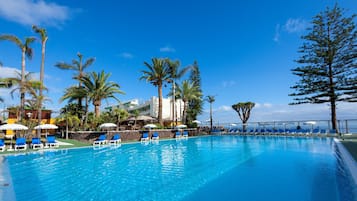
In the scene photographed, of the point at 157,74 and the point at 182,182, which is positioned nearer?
the point at 182,182

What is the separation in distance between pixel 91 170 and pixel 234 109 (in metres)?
29.7

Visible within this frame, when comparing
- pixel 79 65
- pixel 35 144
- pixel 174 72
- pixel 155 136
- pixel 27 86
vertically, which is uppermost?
pixel 79 65

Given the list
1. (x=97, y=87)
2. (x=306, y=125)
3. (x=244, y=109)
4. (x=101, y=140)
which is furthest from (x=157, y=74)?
(x=306, y=125)

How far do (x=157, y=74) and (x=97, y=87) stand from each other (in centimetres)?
680

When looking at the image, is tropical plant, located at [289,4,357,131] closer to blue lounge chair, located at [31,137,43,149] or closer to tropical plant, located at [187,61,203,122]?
tropical plant, located at [187,61,203,122]

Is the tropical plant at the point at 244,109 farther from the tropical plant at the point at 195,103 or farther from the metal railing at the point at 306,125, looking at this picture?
the tropical plant at the point at 195,103

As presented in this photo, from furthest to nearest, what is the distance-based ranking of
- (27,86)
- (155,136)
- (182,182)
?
(155,136), (27,86), (182,182)

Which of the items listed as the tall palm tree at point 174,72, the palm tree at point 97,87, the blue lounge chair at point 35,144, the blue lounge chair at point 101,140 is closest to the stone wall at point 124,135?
the blue lounge chair at point 101,140

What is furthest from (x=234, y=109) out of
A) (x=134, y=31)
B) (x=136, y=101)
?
(x=136, y=101)

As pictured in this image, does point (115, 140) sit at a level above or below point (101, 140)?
below

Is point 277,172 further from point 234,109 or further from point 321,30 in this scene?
point 234,109

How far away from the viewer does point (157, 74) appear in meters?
23.7

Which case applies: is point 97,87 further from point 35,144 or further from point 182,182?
point 182,182

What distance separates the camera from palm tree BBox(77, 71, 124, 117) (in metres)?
21.3
